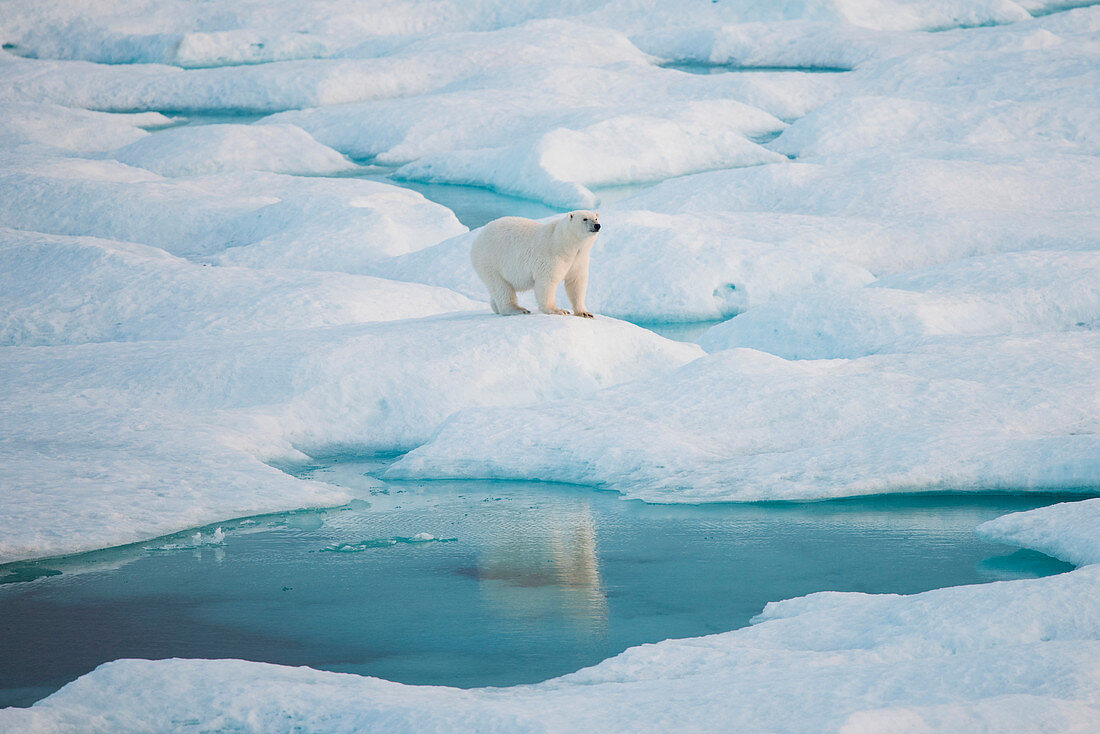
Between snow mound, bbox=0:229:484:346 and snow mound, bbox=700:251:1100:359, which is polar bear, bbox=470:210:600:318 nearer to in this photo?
snow mound, bbox=0:229:484:346

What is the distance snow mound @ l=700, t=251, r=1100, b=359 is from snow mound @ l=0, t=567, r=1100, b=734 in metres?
4.11

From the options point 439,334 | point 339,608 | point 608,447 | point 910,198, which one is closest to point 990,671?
point 339,608

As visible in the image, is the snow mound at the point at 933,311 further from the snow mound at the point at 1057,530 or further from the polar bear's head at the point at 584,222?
the snow mound at the point at 1057,530

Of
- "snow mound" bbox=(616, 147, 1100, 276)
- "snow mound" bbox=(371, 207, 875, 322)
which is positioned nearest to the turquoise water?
"snow mound" bbox=(371, 207, 875, 322)

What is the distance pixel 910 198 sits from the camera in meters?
11.5

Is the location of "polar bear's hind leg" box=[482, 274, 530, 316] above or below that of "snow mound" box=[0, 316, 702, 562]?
above

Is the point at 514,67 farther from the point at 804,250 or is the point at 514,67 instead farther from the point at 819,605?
the point at 819,605

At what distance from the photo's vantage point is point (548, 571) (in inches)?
185

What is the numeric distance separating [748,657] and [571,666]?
61 centimetres

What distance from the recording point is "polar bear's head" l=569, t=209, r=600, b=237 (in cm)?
646

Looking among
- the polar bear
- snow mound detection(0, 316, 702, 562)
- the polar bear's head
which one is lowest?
snow mound detection(0, 316, 702, 562)

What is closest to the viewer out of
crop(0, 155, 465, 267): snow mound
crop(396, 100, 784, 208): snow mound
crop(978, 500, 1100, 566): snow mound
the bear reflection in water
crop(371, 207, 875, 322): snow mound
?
the bear reflection in water

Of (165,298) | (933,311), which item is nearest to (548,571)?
(933,311)

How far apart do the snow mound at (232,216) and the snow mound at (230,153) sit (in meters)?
1.70
